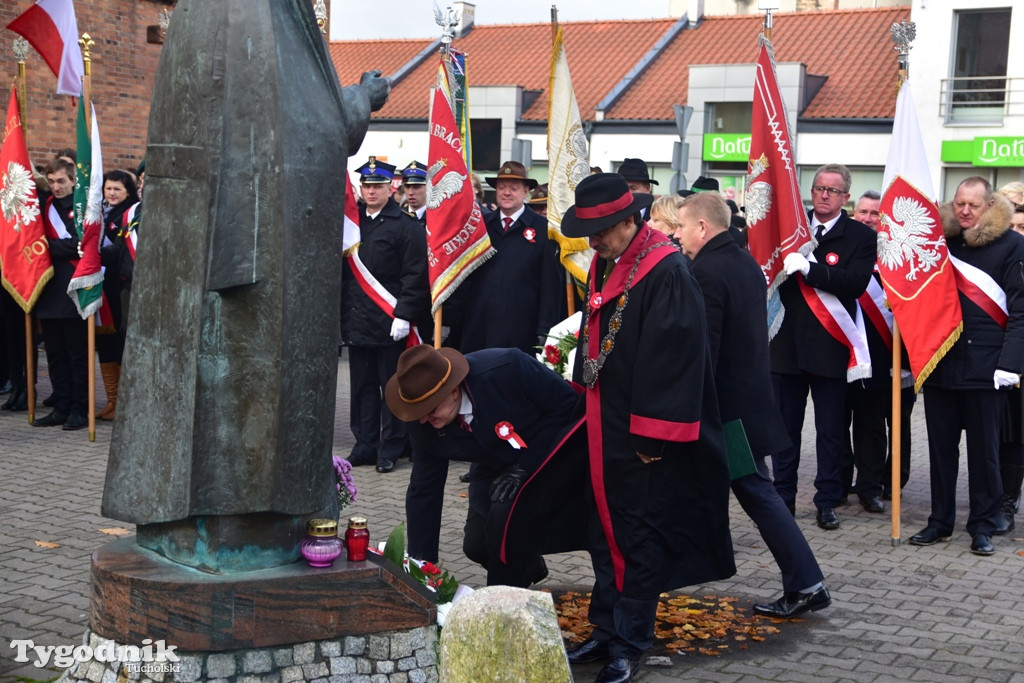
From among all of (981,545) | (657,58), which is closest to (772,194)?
(981,545)

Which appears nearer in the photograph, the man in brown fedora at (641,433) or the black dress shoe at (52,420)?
the man in brown fedora at (641,433)

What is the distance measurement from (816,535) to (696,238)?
2.37 meters

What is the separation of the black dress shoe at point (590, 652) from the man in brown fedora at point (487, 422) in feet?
1.70

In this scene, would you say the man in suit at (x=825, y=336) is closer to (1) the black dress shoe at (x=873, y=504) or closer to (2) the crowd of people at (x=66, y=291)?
(1) the black dress shoe at (x=873, y=504)

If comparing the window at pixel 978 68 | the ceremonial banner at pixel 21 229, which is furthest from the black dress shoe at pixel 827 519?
the window at pixel 978 68

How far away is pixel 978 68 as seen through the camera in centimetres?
3008

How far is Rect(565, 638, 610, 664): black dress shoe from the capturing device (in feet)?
18.7

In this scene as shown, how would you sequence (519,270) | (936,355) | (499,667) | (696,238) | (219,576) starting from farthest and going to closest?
1. (519,270)
2. (936,355)
3. (696,238)
4. (219,576)
5. (499,667)

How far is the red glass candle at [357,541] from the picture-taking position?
4.97 m

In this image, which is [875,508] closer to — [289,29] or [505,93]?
[289,29]

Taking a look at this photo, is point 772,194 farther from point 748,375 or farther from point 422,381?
point 422,381

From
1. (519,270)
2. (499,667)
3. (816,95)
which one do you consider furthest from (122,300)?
(816,95)

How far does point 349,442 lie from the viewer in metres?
11.2

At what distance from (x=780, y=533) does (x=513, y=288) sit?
3.66 m
